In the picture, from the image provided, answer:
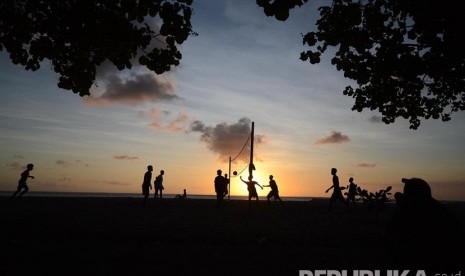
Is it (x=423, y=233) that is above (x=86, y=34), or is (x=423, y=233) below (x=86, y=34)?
below

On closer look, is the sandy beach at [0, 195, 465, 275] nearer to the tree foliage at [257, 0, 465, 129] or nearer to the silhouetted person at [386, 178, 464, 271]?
the silhouetted person at [386, 178, 464, 271]

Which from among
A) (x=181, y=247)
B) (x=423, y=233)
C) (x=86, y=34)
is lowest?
(x=181, y=247)

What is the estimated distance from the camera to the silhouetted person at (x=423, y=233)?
4.60 meters

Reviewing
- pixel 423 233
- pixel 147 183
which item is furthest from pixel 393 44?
pixel 147 183

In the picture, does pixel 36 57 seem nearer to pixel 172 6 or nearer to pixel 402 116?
pixel 172 6

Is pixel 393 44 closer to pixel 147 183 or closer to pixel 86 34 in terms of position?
pixel 86 34

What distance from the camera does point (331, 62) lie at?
38.3ft

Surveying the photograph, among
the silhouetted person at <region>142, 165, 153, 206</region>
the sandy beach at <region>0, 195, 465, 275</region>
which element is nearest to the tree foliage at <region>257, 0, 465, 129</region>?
the sandy beach at <region>0, 195, 465, 275</region>

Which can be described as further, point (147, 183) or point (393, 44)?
point (147, 183)

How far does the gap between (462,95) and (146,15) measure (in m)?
12.6

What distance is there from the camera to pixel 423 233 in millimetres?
4773

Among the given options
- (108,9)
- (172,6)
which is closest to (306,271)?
(172,6)

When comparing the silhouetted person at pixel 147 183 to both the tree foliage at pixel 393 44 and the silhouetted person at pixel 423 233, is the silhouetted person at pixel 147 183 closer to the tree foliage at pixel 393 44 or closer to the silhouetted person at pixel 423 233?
the tree foliage at pixel 393 44

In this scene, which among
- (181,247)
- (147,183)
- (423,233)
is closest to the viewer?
(423,233)
